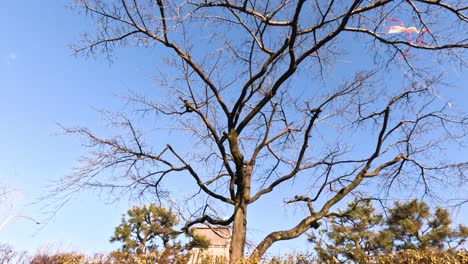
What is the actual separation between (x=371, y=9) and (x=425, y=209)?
45.6 feet

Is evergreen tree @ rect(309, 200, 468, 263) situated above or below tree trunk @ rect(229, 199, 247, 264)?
above

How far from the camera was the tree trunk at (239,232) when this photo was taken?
516 cm

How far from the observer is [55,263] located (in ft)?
22.5

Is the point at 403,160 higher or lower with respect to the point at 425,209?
lower

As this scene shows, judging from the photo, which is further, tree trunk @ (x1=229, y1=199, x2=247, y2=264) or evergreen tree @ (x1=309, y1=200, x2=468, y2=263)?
evergreen tree @ (x1=309, y1=200, x2=468, y2=263)

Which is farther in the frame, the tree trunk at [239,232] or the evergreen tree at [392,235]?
the evergreen tree at [392,235]

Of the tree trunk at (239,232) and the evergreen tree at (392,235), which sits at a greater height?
the evergreen tree at (392,235)

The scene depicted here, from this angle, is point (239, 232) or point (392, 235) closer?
point (239, 232)

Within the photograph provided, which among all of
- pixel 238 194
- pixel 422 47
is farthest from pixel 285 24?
pixel 238 194

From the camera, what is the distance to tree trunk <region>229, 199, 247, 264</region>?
203 inches

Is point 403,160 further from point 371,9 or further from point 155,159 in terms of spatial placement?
point 155,159

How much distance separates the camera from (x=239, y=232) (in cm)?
546

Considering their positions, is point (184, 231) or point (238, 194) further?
point (184, 231)

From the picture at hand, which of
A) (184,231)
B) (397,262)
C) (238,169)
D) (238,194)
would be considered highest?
(238,169)
